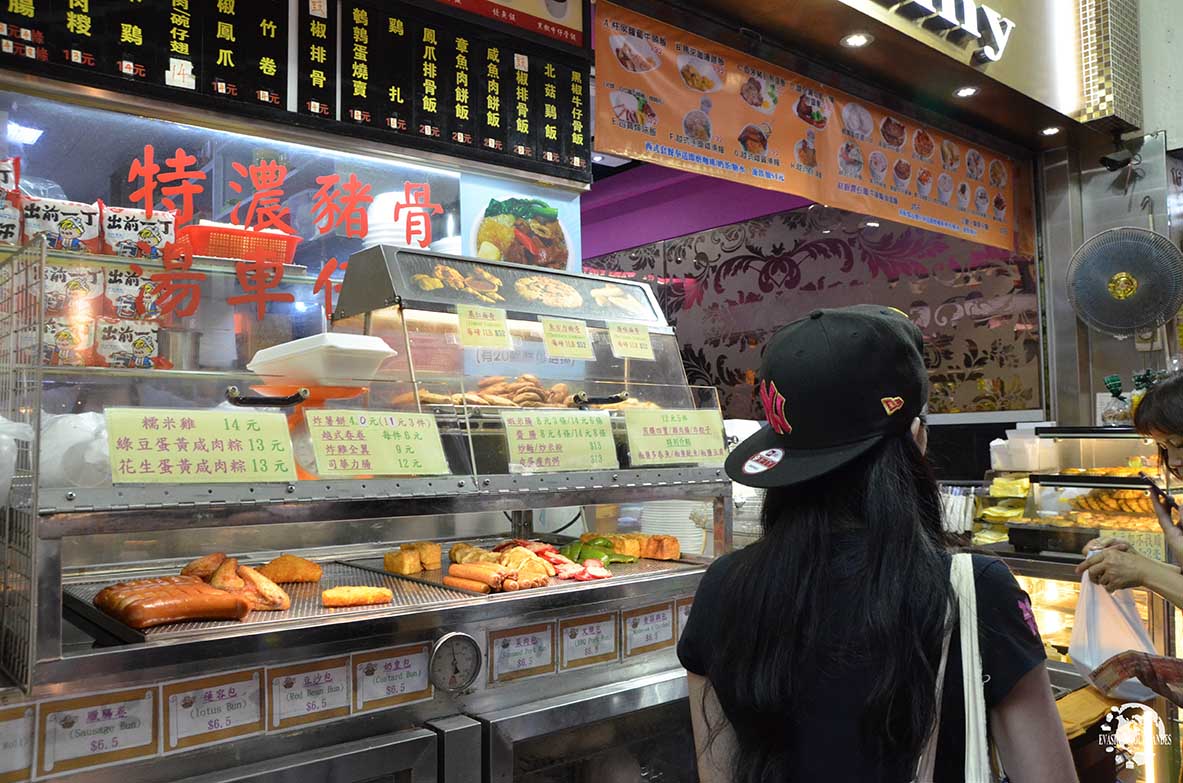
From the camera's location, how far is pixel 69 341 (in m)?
2.62

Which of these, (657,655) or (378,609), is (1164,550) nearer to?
(657,655)

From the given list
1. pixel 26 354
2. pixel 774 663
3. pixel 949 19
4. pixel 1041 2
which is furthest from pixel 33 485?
pixel 1041 2

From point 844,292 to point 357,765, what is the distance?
6.77 metres

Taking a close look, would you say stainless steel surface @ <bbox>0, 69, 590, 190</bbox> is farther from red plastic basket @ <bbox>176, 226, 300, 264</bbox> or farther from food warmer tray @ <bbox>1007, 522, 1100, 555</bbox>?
food warmer tray @ <bbox>1007, 522, 1100, 555</bbox>

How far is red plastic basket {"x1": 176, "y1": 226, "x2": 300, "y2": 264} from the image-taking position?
2865 mm

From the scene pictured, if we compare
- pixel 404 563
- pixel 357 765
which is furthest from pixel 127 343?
pixel 357 765

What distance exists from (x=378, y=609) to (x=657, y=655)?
811 mm

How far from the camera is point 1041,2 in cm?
538

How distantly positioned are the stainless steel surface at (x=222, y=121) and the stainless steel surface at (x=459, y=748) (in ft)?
6.76

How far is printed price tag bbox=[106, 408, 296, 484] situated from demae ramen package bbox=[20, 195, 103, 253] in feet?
4.62

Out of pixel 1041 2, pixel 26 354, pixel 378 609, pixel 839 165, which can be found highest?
pixel 1041 2

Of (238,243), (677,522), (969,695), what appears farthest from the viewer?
(677,522)

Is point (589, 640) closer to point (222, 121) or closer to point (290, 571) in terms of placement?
point (290, 571)

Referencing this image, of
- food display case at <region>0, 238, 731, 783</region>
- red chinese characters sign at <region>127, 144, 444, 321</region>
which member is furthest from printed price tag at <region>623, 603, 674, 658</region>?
red chinese characters sign at <region>127, 144, 444, 321</region>
